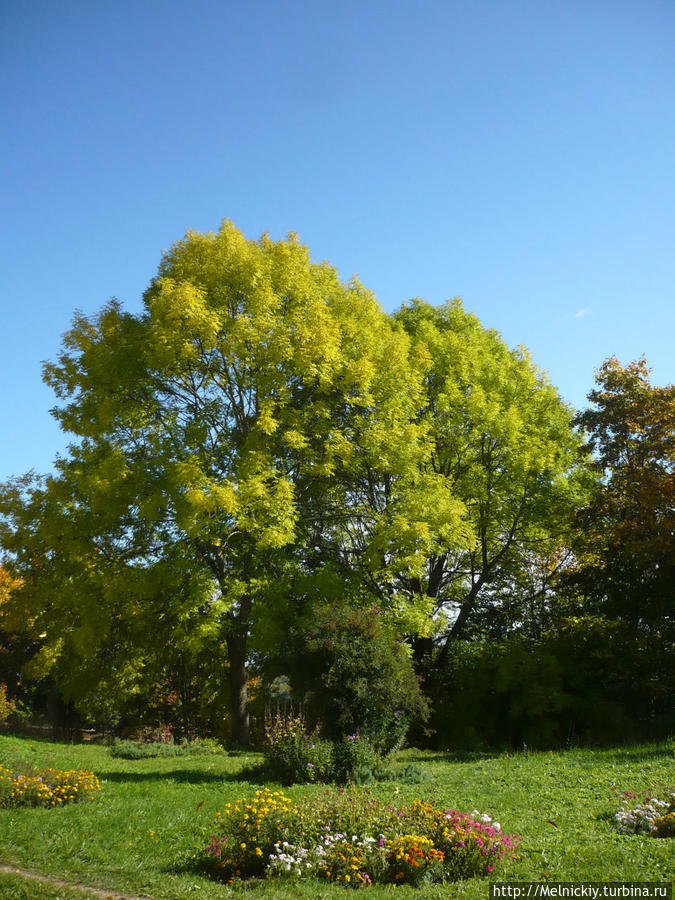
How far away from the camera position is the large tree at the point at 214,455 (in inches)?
503

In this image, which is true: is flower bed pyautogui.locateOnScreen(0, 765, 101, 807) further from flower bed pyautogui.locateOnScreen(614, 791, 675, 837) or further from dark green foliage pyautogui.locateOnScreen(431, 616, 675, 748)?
dark green foliage pyautogui.locateOnScreen(431, 616, 675, 748)

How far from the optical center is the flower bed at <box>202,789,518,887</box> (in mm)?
5477

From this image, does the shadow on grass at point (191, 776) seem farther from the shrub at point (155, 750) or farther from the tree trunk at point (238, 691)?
the tree trunk at point (238, 691)

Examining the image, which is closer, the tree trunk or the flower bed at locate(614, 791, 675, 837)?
the flower bed at locate(614, 791, 675, 837)

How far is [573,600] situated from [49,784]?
640 inches

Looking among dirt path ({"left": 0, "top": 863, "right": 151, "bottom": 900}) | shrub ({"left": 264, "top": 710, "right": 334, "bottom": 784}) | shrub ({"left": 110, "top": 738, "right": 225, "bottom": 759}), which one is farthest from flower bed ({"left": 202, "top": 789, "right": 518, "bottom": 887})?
shrub ({"left": 110, "top": 738, "right": 225, "bottom": 759})

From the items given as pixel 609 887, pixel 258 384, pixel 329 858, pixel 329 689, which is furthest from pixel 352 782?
pixel 258 384

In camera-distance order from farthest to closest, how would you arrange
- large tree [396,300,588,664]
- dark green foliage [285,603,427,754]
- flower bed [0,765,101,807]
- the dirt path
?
large tree [396,300,588,664], dark green foliage [285,603,427,754], flower bed [0,765,101,807], the dirt path

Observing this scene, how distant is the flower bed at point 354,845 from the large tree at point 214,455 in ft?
20.0

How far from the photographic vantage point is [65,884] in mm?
5090

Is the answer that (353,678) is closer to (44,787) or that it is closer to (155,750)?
(44,787)

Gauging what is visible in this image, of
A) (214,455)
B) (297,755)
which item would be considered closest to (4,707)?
(214,455)

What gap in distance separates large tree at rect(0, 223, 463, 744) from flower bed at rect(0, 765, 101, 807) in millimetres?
4137

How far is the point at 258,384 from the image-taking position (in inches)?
551
